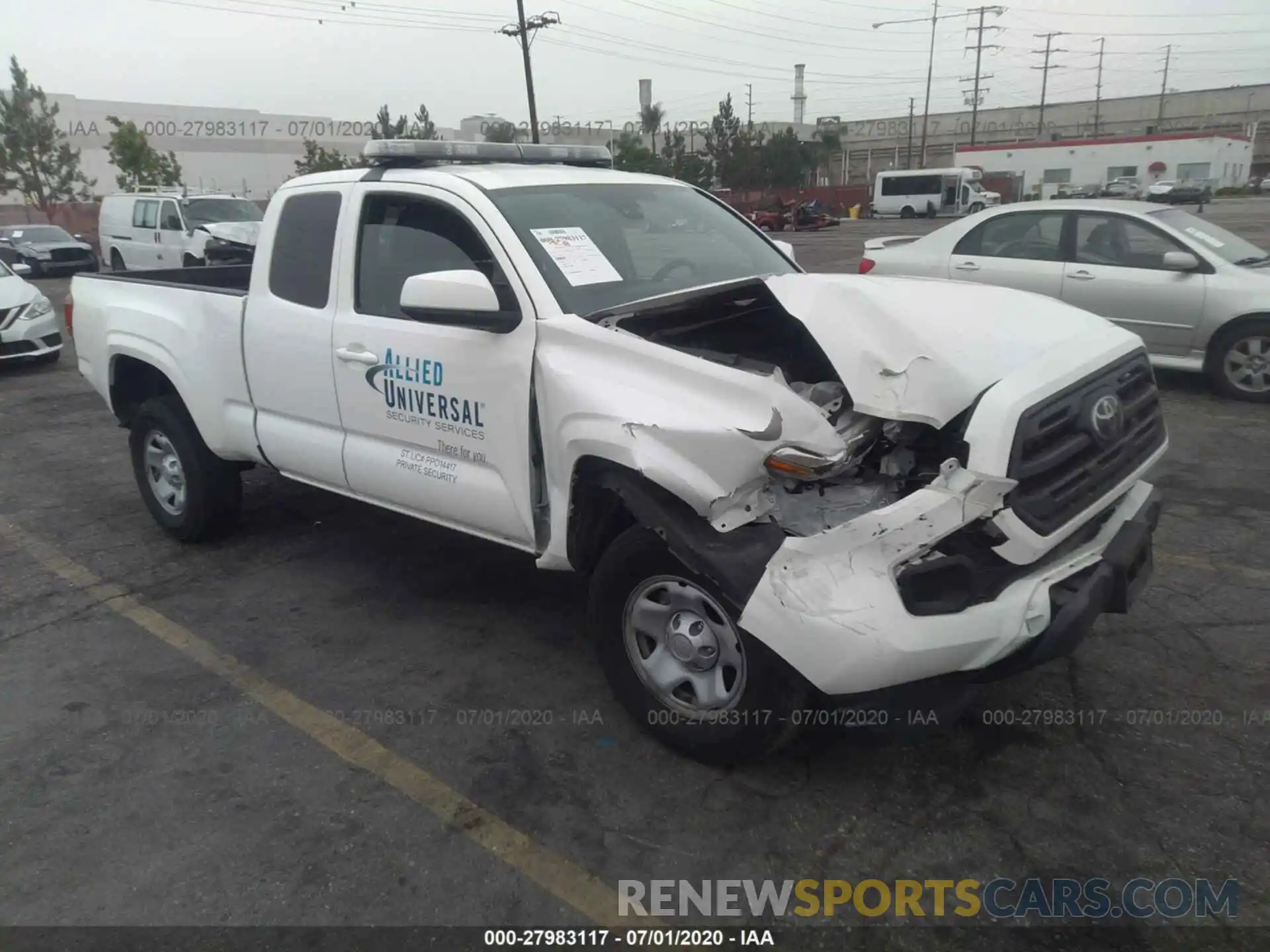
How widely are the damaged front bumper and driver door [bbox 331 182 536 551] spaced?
118cm

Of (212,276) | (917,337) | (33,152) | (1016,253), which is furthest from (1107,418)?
(33,152)

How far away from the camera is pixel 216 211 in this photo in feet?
59.2

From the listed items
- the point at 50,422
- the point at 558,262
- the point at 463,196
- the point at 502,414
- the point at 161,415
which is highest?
the point at 463,196

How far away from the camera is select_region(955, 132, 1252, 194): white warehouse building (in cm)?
5866

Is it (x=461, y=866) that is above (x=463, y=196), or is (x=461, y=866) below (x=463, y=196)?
below

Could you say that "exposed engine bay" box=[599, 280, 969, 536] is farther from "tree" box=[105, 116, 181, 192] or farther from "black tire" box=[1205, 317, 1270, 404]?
"tree" box=[105, 116, 181, 192]

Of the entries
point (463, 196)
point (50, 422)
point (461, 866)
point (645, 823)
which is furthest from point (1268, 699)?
point (50, 422)

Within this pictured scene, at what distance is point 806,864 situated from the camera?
275cm

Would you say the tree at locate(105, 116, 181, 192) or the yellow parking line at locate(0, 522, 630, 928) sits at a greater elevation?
the tree at locate(105, 116, 181, 192)

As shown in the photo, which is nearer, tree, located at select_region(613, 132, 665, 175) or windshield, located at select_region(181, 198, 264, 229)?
windshield, located at select_region(181, 198, 264, 229)

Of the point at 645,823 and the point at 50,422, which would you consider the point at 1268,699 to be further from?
the point at 50,422

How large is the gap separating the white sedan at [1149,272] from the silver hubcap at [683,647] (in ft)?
19.8

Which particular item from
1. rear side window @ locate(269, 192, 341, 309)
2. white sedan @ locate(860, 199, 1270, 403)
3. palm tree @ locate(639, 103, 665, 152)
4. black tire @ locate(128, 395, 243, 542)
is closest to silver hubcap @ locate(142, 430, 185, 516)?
black tire @ locate(128, 395, 243, 542)

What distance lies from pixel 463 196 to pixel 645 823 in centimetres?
243
